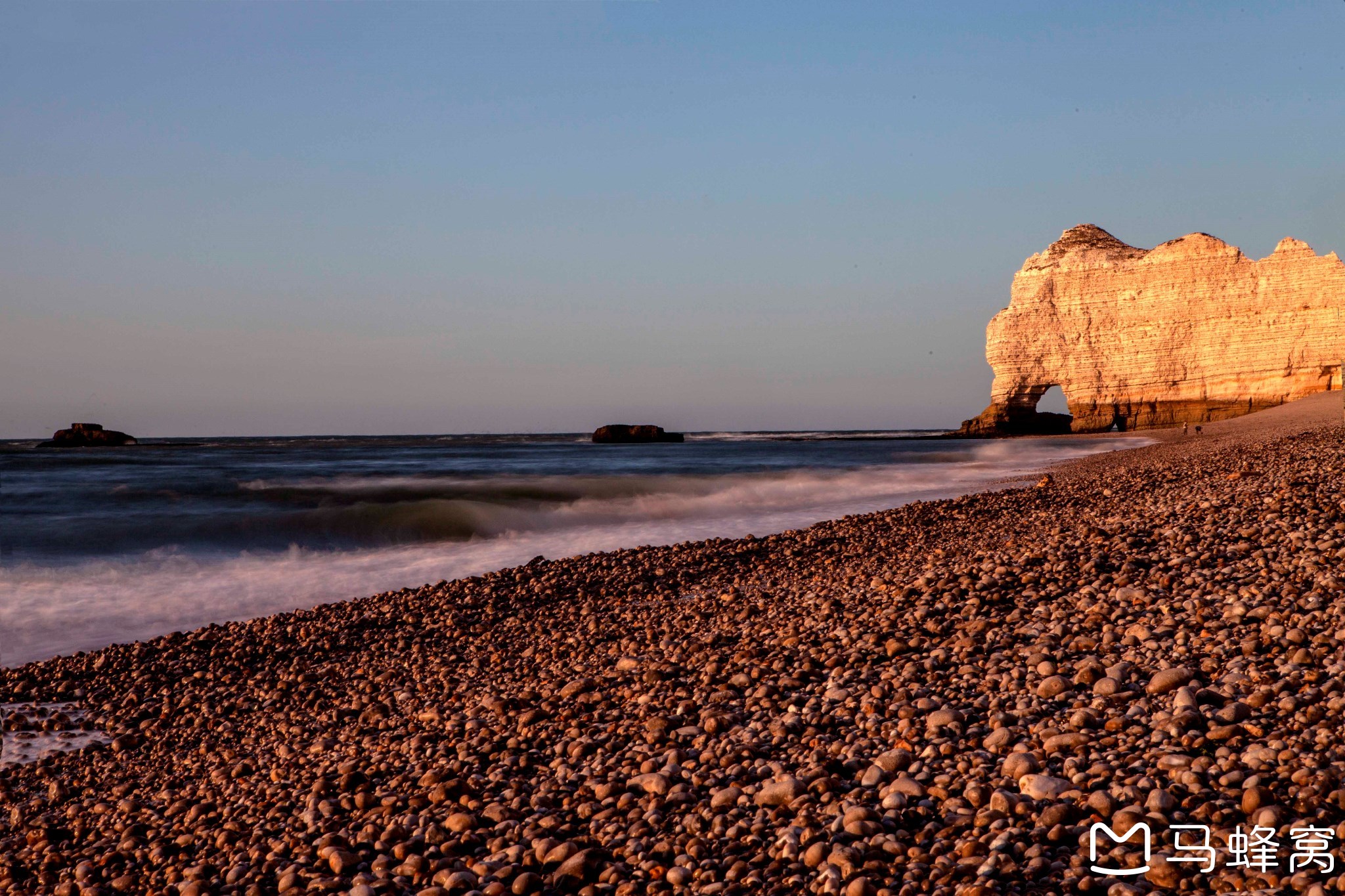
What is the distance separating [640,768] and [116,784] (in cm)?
313

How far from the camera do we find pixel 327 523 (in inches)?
717

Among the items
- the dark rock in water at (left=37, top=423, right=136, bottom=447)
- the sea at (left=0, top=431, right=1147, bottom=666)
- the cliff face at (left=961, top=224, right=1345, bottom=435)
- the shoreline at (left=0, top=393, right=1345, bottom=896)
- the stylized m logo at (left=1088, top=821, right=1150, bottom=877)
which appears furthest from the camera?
the dark rock in water at (left=37, top=423, right=136, bottom=447)

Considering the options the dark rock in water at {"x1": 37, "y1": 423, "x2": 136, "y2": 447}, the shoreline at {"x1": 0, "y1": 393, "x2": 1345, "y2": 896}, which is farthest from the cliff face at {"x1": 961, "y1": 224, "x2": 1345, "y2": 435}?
the dark rock in water at {"x1": 37, "y1": 423, "x2": 136, "y2": 447}

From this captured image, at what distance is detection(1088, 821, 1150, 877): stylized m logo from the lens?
2689 millimetres

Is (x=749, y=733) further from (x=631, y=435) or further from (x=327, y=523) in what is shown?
(x=631, y=435)

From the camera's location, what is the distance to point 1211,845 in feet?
9.06

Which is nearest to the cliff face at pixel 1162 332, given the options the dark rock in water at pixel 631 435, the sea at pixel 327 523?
the sea at pixel 327 523

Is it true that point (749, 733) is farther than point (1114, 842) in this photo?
Yes

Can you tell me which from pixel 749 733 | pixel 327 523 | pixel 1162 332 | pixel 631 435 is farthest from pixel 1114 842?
pixel 631 435

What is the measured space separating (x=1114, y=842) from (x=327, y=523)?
17420 millimetres

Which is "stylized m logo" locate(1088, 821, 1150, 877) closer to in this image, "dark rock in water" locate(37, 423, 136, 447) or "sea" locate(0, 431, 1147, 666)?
"sea" locate(0, 431, 1147, 666)

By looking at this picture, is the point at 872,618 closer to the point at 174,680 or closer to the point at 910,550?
the point at 910,550

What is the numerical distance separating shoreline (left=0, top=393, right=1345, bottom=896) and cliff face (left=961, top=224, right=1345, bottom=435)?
170ft

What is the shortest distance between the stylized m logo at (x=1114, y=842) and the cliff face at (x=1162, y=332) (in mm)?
56697
